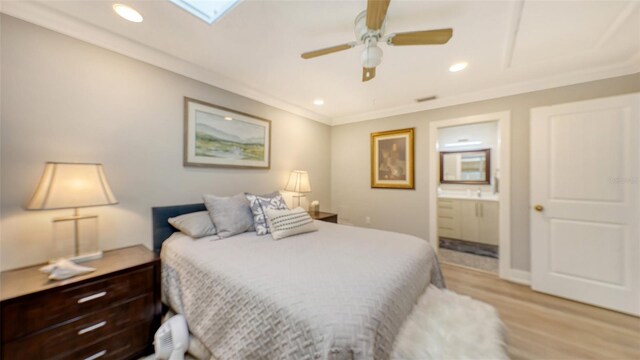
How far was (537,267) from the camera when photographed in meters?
2.45

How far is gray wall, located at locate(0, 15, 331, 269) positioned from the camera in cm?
144

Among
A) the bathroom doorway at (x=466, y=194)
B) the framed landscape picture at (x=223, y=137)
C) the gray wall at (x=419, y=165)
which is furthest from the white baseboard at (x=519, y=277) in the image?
the framed landscape picture at (x=223, y=137)

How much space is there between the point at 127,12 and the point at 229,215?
167 cm

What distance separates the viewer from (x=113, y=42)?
179 centimetres

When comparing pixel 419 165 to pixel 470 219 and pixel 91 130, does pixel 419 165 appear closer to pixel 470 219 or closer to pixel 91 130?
pixel 470 219

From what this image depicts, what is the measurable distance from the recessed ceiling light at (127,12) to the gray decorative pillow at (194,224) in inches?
62.1

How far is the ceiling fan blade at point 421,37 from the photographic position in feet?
4.47

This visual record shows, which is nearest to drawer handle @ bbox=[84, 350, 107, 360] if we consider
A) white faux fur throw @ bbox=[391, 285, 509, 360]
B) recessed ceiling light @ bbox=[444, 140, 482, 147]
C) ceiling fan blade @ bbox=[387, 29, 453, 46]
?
white faux fur throw @ bbox=[391, 285, 509, 360]

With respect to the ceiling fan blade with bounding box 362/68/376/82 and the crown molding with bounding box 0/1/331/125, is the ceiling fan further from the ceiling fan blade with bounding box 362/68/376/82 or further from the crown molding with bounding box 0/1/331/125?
the crown molding with bounding box 0/1/331/125

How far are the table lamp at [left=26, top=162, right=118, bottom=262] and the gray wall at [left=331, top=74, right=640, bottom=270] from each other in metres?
3.23

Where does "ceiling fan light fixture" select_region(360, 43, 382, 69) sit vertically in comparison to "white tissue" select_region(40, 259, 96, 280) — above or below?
above

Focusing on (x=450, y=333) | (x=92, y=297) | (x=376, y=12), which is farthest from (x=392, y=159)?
(x=92, y=297)

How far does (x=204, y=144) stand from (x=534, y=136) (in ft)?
12.1

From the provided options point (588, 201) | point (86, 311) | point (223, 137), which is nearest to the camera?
point (86, 311)
